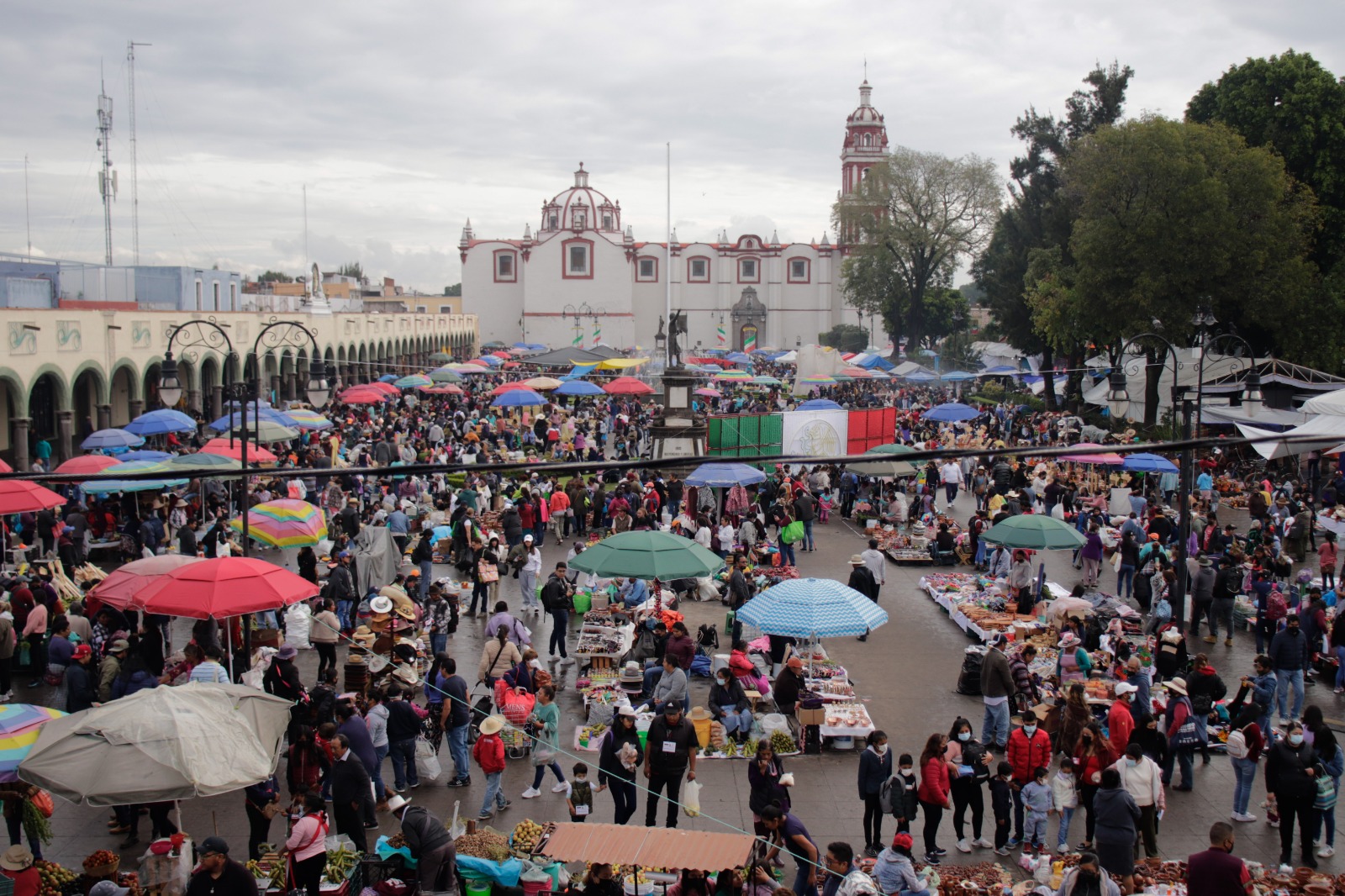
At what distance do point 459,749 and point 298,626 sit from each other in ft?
14.0

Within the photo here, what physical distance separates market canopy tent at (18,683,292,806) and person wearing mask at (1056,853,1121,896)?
198 inches

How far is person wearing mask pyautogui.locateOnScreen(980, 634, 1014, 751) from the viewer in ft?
31.1

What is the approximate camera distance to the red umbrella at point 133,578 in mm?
9055

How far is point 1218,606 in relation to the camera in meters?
13.1

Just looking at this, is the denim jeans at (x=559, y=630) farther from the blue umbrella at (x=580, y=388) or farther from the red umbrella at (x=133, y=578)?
the blue umbrella at (x=580, y=388)

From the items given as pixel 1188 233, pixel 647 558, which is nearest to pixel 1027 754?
pixel 647 558

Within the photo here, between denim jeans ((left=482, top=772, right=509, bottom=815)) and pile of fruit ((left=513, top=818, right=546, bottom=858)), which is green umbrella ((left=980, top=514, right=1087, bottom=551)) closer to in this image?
denim jeans ((left=482, top=772, right=509, bottom=815))

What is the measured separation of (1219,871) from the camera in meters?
6.38

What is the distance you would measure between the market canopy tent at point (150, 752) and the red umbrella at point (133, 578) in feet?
6.42

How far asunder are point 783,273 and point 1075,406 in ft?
148

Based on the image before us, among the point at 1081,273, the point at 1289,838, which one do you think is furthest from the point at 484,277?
the point at 1289,838

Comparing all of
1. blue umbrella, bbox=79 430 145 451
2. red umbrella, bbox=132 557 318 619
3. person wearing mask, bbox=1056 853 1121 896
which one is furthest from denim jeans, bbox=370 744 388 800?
blue umbrella, bbox=79 430 145 451

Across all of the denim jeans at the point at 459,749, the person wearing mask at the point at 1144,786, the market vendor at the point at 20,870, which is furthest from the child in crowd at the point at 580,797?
the person wearing mask at the point at 1144,786

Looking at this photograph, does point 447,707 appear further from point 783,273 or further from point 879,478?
point 783,273
